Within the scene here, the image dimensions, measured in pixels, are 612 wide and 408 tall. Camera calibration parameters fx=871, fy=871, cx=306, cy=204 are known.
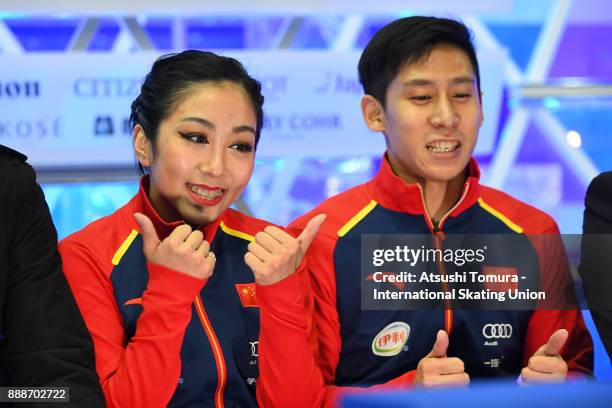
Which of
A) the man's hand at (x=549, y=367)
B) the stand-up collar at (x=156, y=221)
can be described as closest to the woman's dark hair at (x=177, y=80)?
the stand-up collar at (x=156, y=221)

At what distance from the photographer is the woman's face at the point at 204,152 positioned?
66.9 inches

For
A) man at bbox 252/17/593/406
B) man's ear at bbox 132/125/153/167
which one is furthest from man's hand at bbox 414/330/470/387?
man's ear at bbox 132/125/153/167

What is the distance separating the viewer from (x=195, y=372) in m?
1.60

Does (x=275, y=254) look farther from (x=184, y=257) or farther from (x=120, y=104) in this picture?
(x=120, y=104)

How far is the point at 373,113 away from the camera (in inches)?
Result: 80.0

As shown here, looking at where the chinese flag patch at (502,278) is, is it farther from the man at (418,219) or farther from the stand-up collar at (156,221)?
the stand-up collar at (156,221)

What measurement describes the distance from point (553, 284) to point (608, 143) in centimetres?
158

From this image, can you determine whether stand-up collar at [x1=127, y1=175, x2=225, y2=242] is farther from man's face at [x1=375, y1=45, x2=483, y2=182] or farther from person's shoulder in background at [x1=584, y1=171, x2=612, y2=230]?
person's shoulder in background at [x1=584, y1=171, x2=612, y2=230]

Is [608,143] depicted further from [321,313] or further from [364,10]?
[321,313]

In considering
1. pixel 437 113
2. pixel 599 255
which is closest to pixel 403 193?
pixel 437 113

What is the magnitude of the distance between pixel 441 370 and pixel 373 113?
2.28ft

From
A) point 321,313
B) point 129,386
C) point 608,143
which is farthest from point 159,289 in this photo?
point 608,143

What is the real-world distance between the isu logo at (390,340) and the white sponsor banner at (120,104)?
43.4 inches

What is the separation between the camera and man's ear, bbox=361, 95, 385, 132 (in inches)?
79.3
